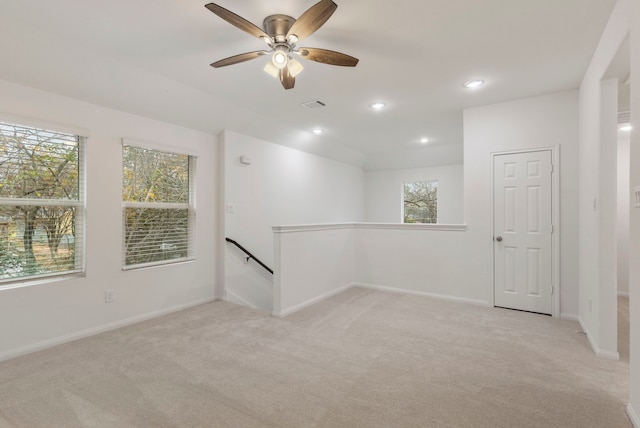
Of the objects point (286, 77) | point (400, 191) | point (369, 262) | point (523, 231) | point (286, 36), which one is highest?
point (286, 36)

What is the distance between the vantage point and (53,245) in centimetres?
300

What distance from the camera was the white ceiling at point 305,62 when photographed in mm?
2178

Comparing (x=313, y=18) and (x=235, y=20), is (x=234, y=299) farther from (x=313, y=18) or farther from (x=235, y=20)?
(x=313, y=18)

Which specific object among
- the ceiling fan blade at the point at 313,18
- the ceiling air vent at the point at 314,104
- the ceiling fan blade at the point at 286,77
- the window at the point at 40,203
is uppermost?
the ceiling air vent at the point at 314,104

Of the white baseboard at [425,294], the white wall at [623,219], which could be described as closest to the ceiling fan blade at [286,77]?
the white baseboard at [425,294]

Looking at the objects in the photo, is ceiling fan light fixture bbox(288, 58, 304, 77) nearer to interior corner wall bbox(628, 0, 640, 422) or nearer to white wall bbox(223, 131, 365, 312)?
interior corner wall bbox(628, 0, 640, 422)

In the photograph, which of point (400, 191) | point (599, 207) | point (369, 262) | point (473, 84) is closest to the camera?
point (599, 207)

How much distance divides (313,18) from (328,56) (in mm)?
430

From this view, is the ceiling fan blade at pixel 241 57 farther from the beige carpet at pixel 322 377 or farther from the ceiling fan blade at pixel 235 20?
the beige carpet at pixel 322 377

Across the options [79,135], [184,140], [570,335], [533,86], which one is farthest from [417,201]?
[79,135]

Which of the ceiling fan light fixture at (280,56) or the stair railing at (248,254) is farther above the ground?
the ceiling fan light fixture at (280,56)

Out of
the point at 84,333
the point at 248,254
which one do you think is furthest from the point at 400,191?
the point at 84,333

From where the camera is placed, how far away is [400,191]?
7523 millimetres

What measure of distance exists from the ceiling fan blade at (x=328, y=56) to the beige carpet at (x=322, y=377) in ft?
7.78
